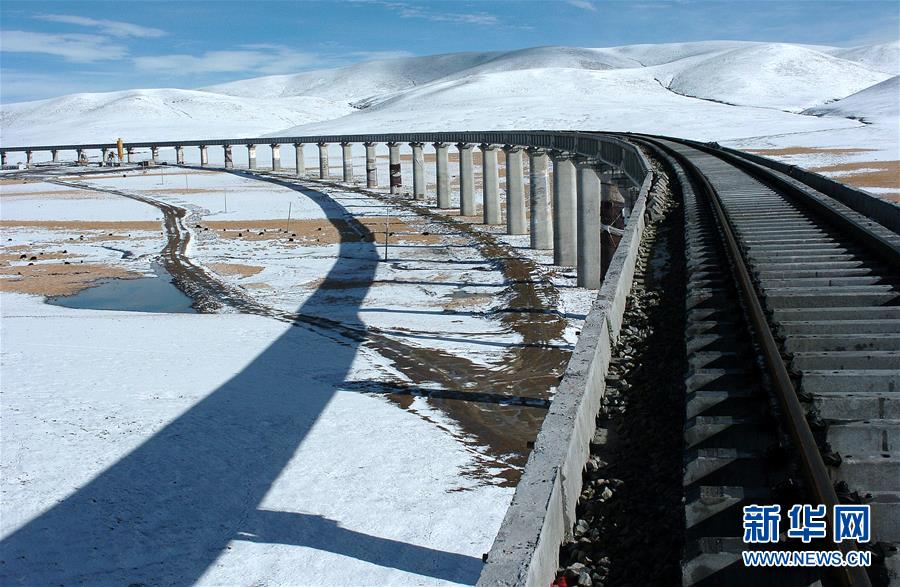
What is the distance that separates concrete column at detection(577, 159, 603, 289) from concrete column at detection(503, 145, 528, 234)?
10494 mm

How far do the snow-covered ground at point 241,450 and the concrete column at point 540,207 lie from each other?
11665 millimetres

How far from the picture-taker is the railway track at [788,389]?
12.8 feet

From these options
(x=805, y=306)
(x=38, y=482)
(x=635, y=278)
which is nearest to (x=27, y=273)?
(x=38, y=482)

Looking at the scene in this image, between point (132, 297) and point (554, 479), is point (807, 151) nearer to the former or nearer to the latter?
point (132, 297)

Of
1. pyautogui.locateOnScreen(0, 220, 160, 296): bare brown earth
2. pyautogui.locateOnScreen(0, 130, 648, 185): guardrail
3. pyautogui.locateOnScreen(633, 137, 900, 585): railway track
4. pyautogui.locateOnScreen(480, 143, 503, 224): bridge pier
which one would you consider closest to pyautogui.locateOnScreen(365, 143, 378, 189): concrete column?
pyautogui.locateOnScreen(0, 130, 648, 185): guardrail

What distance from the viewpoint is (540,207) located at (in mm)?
36688

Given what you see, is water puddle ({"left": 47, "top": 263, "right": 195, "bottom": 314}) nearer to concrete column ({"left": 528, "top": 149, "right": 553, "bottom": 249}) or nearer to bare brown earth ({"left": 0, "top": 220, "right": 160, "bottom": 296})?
bare brown earth ({"left": 0, "top": 220, "right": 160, "bottom": 296})

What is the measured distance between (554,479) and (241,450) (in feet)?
31.2

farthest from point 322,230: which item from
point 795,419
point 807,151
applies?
point 807,151

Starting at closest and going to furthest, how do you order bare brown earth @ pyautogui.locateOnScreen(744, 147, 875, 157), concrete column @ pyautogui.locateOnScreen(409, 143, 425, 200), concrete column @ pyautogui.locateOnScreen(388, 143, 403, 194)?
concrete column @ pyautogui.locateOnScreen(409, 143, 425, 200), concrete column @ pyautogui.locateOnScreen(388, 143, 403, 194), bare brown earth @ pyautogui.locateOnScreen(744, 147, 875, 157)

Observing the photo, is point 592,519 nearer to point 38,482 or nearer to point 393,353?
point 38,482

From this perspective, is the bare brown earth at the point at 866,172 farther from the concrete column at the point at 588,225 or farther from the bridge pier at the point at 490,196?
the bridge pier at the point at 490,196

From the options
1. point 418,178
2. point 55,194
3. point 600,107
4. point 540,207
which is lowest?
point 55,194

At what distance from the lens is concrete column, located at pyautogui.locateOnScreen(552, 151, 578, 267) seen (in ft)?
107
